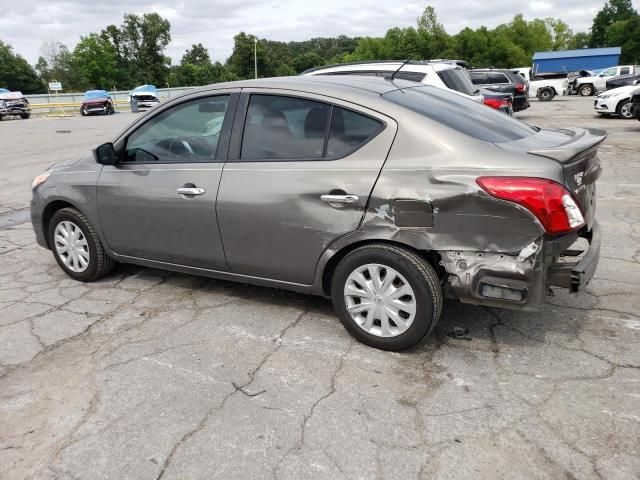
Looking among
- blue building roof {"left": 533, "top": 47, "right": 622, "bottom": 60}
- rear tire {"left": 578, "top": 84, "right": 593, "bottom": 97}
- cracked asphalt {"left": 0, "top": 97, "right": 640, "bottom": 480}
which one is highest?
blue building roof {"left": 533, "top": 47, "right": 622, "bottom": 60}

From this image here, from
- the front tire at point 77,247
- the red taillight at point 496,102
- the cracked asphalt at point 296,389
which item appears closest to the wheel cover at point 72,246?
the front tire at point 77,247

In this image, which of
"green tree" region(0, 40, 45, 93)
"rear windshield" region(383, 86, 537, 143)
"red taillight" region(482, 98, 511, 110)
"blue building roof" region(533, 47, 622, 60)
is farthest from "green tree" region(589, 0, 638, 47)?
"rear windshield" region(383, 86, 537, 143)

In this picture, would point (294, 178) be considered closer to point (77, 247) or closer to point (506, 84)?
point (77, 247)

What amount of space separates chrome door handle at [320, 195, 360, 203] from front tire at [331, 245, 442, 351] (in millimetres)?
295

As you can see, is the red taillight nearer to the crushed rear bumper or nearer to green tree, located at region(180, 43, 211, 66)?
the crushed rear bumper

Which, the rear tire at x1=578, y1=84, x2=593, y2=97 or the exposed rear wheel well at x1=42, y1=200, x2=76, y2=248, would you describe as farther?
the rear tire at x1=578, y1=84, x2=593, y2=97

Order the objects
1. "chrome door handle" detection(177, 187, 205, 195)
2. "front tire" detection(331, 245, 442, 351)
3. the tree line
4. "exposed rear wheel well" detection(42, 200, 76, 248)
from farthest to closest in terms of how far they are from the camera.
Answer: the tree line
"exposed rear wheel well" detection(42, 200, 76, 248)
"chrome door handle" detection(177, 187, 205, 195)
"front tire" detection(331, 245, 442, 351)

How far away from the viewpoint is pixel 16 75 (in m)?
69.4

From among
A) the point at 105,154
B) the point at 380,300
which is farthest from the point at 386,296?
the point at 105,154

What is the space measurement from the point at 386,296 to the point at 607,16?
12394cm

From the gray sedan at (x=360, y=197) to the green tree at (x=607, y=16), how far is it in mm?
115892

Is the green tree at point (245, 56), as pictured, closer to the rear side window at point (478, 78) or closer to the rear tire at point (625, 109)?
the rear side window at point (478, 78)

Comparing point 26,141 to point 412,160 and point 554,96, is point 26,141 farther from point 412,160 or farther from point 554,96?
point 554,96

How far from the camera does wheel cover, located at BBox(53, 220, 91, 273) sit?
4.57 m
